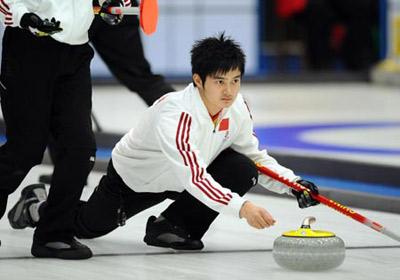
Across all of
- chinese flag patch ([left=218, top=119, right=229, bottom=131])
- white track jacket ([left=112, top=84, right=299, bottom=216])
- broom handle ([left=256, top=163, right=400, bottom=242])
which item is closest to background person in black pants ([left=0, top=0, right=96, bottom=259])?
white track jacket ([left=112, top=84, right=299, bottom=216])

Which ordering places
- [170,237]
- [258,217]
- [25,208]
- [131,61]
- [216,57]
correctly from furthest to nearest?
1. [131,61]
2. [25,208]
3. [170,237]
4. [216,57]
5. [258,217]

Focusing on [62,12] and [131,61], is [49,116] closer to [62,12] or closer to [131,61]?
[62,12]

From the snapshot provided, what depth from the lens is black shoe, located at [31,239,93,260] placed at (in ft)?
14.2

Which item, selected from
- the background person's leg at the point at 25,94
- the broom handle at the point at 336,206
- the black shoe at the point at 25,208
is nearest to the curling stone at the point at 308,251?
the broom handle at the point at 336,206

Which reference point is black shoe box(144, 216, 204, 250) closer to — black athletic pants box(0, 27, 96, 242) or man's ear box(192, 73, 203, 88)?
black athletic pants box(0, 27, 96, 242)

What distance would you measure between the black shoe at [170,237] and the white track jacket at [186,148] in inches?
7.2

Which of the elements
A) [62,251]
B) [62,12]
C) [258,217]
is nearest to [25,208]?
[62,251]

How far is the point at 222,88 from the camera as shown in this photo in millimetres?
4203

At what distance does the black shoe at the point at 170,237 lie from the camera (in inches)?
179

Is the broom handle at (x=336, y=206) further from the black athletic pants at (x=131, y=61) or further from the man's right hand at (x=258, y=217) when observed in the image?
the black athletic pants at (x=131, y=61)

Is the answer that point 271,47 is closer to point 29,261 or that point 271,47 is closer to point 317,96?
point 317,96

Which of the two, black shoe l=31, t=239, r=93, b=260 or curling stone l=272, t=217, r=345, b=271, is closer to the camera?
curling stone l=272, t=217, r=345, b=271

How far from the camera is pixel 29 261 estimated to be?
4.30 m

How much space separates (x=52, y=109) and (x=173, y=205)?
0.60 metres
